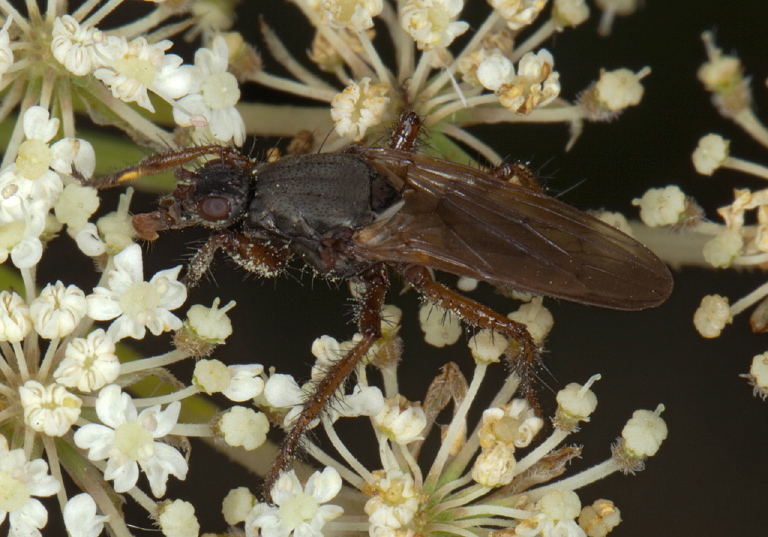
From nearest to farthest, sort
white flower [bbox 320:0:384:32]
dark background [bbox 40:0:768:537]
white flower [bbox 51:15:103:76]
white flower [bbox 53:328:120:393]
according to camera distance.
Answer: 1. white flower [bbox 53:328:120:393]
2. white flower [bbox 51:15:103:76]
3. white flower [bbox 320:0:384:32]
4. dark background [bbox 40:0:768:537]

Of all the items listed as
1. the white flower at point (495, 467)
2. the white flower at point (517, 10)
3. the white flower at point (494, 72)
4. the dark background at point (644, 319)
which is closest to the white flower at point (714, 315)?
the dark background at point (644, 319)

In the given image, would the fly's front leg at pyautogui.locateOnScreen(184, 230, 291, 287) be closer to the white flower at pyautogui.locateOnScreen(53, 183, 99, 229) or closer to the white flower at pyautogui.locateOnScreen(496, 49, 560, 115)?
the white flower at pyautogui.locateOnScreen(53, 183, 99, 229)

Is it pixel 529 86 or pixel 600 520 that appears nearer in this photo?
pixel 600 520

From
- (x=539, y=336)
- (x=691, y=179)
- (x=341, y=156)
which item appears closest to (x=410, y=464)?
(x=539, y=336)

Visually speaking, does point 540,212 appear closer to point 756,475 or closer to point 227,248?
point 227,248

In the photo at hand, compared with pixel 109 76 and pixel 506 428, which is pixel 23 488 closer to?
pixel 109 76

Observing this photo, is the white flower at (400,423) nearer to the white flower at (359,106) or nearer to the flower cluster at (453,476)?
the flower cluster at (453,476)

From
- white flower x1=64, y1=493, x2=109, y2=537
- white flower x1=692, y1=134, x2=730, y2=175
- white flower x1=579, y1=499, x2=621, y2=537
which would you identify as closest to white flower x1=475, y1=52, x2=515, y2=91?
white flower x1=692, y1=134, x2=730, y2=175

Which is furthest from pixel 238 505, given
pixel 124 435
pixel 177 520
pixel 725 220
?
pixel 725 220
